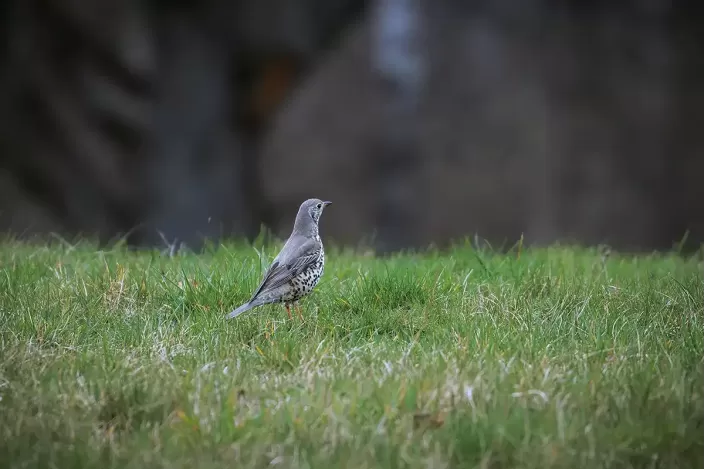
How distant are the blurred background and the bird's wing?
2.90 meters

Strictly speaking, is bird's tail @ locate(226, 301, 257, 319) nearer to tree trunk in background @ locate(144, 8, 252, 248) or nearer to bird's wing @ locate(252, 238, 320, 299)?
bird's wing @ locate(252, 238, 320, 299)

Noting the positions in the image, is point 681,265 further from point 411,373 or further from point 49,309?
point 49,309

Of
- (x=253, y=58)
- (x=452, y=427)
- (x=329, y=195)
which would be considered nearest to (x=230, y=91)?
(x=253, y=58)

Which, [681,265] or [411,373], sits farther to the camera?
[681,265]

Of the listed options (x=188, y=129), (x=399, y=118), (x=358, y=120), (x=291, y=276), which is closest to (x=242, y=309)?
(x=291, y=276)

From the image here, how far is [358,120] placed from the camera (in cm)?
2117

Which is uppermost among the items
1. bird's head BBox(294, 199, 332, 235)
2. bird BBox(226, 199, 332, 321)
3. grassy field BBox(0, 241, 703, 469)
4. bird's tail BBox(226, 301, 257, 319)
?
bird's head BBox(294, 199, 332, 235)

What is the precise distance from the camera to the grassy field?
138 inches

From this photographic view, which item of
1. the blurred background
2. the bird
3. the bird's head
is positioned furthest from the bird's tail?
the blurred background

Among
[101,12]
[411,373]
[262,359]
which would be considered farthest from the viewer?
[101,12]

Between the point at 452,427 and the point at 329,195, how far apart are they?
17.2 m

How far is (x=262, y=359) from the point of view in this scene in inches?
174

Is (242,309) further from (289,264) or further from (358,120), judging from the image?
(358,120)

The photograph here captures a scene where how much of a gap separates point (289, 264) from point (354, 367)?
99cm
